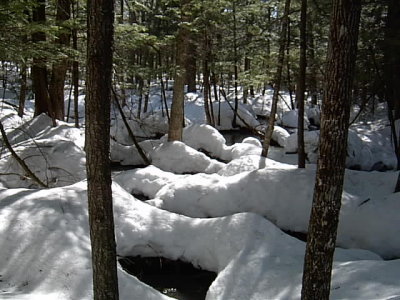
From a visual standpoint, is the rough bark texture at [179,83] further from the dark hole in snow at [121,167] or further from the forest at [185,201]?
the dark hole in snow at [121,167]

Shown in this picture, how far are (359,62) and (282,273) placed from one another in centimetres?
792

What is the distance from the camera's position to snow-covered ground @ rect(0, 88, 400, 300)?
529 centimetres

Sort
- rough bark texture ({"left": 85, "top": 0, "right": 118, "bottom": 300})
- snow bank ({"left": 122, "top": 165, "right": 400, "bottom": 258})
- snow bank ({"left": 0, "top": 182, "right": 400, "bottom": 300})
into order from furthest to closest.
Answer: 1. snow bank ({"left": 122, "top": 165, "right": 400, "bottom": 258})
2. snow bank ({"left": 0, "top": 182, "right": 400, "bottom": 300})
3. rough bark texture ({"left": 85, "top": 0, "right": 118, "bottom": 300})

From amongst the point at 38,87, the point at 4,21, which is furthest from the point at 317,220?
the point at 38,87

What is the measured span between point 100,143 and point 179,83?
9602 millimetres

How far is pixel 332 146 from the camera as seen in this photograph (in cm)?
357

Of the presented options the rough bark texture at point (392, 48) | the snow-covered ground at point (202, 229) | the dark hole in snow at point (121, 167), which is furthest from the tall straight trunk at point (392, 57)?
the dark hole in snow at point (121, 167)

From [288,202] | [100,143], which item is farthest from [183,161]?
[100,143]

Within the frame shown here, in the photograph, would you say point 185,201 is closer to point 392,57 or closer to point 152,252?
point 152,252

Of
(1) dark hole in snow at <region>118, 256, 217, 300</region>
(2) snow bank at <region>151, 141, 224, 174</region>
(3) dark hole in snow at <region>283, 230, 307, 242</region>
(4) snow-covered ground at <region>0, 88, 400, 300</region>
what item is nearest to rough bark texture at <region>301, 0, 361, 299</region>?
(4) snow-covered ground at <region>0, 88, 400, 300</region>

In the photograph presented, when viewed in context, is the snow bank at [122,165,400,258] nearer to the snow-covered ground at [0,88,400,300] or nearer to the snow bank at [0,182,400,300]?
the snow-covered ground at [0,88,400,300]

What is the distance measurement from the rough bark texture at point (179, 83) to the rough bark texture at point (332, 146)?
841 cm

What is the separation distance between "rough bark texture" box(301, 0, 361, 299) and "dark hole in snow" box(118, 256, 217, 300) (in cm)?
322

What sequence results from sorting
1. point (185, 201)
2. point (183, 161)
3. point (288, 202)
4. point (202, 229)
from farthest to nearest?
point (183, 161), point (185, 201), point (288, 202), point (202, 229)
